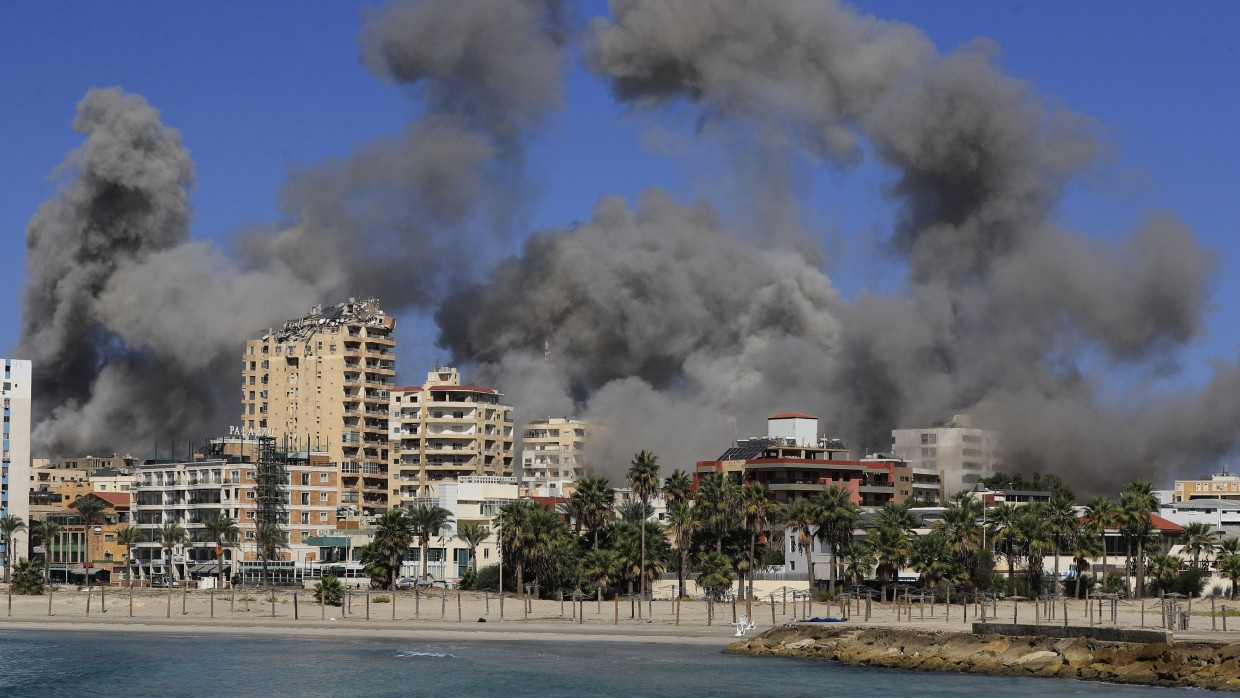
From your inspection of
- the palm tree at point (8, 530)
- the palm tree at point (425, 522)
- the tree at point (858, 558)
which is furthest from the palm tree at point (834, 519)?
the palm tree at point (8, 530)

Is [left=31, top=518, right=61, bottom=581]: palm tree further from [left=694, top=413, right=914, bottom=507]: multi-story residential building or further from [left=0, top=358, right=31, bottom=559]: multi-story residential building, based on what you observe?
[left=694, top=413, right=914, bottom=507]: multi-story residential building

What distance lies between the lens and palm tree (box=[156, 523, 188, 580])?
133625 mm

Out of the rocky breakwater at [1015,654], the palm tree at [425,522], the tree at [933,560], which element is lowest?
the rocky breakwater at [1015,654]

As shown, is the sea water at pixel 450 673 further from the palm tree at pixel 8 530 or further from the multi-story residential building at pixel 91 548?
the multi-story residential building at pixel 91 548

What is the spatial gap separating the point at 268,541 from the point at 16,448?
29.5 m

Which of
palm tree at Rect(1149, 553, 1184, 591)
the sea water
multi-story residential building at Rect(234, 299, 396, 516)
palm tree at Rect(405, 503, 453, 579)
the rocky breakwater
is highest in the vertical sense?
multi-story residential building at Rect(234, 299, 396, 516)

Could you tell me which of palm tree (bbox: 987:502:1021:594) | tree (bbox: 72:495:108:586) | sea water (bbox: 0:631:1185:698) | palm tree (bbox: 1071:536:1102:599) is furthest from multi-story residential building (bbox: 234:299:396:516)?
sea water (bbox: 0:631:1185:698)

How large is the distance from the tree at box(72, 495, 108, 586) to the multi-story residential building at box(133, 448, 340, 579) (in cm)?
357

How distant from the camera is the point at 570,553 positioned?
352ft

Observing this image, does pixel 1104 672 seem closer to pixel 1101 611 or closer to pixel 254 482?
pixel 1101 611

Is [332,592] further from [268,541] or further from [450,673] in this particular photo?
[450,673]

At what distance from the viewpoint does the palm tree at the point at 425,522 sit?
123750 millimetres

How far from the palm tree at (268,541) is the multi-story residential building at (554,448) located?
46644 millimetres

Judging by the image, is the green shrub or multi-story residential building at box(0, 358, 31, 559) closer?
the green shrub
